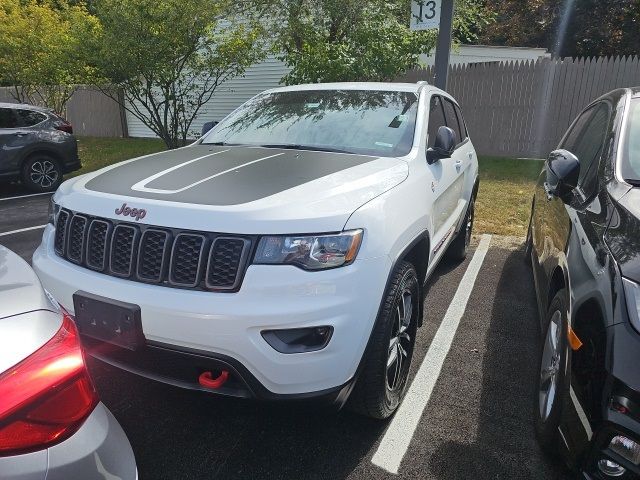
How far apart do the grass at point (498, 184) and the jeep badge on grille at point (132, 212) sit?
5.31 m

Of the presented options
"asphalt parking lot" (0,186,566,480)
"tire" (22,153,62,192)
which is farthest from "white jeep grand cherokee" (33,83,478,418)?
"tire" (22,153,62,192)

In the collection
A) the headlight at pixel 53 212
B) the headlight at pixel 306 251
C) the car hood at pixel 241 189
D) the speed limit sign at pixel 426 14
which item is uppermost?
the speed limit sign at pixel 426 14

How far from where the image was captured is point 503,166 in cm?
1110

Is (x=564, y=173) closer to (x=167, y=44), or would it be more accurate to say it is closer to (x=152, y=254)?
(x=152, y=254)

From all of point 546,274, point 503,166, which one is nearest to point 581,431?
point 546,274

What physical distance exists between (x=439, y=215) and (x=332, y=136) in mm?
913

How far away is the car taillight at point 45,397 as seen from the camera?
45.7 inches

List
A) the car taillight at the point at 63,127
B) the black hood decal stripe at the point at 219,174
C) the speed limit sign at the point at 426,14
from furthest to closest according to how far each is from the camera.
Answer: the car taillight at the point at 63,127
the speed limit sign at the point at 426,14
the black hood decal stripe at the point at 219,174

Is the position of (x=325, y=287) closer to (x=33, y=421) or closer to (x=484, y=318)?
(x=33, y=421)

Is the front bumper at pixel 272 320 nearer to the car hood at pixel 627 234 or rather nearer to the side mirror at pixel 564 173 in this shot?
the car hood at pixel 627 234

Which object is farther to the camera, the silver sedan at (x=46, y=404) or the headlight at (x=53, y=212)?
the headlight at (x=53, y=212)

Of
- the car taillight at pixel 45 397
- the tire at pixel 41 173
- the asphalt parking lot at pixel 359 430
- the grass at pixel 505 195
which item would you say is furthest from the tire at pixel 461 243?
the tire at pixel 41 173

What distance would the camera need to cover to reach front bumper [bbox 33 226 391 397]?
2018mm

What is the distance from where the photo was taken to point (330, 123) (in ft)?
11.7
